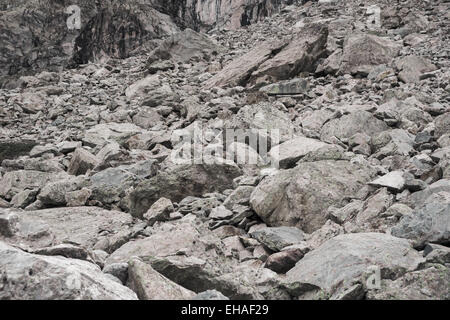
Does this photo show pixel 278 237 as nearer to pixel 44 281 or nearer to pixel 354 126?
pixel 44 281

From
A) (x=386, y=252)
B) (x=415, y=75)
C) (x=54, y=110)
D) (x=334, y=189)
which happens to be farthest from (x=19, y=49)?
(x=386, y=252)

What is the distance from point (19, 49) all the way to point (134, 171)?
25.0 meters

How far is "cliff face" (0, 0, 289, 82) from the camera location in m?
29.4

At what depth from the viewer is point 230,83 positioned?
680 inches

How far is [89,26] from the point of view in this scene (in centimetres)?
3086

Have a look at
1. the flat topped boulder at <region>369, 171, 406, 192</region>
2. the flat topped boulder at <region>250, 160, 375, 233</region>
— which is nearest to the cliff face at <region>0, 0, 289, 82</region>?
the flat topped boulder at <region>250, 160, 375, 233</region>

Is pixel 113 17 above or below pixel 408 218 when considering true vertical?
above

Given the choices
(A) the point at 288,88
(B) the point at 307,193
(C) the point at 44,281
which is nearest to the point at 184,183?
(B) the point at 307,193

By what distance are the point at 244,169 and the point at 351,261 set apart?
5067 mm

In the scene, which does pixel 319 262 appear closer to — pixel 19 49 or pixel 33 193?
pixel 33 193

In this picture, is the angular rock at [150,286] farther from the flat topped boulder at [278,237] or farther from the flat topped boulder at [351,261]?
the flat topped boulder at [278,237]

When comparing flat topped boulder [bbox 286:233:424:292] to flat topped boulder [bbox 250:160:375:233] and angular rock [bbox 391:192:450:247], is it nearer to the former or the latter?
angular rock [bbox 391:192:450:247]

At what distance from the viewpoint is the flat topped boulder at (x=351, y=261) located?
4266 mm

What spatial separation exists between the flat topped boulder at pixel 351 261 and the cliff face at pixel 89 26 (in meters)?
26.9
